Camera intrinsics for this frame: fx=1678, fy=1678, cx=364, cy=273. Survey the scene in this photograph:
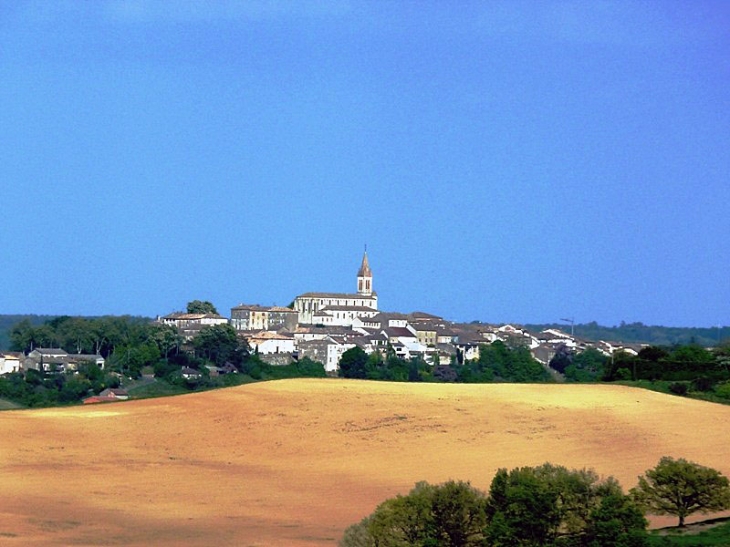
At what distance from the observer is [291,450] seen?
55.7m

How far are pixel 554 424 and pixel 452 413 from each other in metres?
4.26

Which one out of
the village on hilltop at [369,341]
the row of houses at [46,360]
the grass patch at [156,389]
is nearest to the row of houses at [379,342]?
the village on hilltop at [369,341]

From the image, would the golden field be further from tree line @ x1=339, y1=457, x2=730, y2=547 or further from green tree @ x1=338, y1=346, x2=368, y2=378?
green tree @ x1=338, y1=346, x2=368, y2=378

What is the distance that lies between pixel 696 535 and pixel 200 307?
→ 154m

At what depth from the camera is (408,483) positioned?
4816 cm

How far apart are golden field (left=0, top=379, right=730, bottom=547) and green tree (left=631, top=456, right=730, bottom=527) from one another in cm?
513

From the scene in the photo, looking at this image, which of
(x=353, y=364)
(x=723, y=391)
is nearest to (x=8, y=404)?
(x=353, y=364)

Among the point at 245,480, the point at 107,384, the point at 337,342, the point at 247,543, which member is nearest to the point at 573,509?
the point at 247,543

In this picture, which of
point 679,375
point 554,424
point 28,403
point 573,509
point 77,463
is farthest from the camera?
Answer: point 28,403

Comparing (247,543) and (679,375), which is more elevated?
(679,375)

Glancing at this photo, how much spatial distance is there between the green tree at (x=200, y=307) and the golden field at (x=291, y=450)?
387 feet

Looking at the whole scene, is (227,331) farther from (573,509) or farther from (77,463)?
(573,509)

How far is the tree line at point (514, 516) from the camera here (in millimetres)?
34469

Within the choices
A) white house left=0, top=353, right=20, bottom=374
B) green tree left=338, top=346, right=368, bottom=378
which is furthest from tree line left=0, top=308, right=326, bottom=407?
white house left=0, top=353, right=20, bottom=374
